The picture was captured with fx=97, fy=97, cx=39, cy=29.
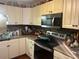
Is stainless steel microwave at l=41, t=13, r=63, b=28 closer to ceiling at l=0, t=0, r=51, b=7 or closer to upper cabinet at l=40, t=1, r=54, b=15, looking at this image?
upper cabinet at l=40, t=1, r=54, b=15

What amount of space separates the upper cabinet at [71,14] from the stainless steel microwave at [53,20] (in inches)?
6.5

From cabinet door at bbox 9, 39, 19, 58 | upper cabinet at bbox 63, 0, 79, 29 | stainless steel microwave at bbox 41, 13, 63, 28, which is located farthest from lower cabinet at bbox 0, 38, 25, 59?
upper cabinet at bbox 63, 0, 79, 29

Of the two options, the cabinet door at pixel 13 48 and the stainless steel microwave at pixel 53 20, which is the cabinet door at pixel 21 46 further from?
the stainless steel microwave at pixel 53 20

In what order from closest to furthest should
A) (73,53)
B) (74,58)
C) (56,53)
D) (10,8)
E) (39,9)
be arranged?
1. (74,58)
2. (73,53)
3. (56,53)
4. (39,9)
5. (10,8)

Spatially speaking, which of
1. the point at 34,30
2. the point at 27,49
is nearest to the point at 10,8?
the point at 34,30

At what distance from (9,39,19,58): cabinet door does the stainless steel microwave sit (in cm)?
126

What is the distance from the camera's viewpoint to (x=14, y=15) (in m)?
3.76

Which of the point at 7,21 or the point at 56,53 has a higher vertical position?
the point at 7,21

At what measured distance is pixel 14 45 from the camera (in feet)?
11.3

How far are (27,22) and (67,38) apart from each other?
6.90ft

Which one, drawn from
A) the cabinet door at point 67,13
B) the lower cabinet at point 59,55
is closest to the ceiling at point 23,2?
the cabinet door at point 67,13

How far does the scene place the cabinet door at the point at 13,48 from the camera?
10.9ft

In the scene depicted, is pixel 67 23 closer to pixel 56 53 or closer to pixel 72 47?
pixel 72 47

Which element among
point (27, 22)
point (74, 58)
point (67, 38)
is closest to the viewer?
point (74, 58)
